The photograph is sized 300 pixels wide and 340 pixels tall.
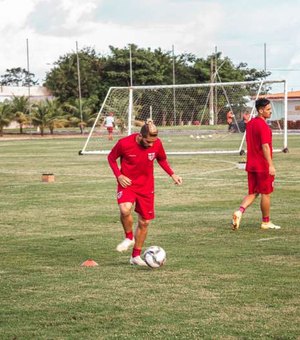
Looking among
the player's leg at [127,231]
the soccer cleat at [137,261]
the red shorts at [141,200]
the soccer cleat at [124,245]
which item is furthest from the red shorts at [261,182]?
the soccer cleat at [137,261]

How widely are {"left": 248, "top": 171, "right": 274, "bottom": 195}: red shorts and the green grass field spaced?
55cm

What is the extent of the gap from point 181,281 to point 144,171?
6.04ft

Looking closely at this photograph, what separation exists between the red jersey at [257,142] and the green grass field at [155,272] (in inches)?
36.1

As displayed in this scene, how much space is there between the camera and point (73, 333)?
6.98 meters

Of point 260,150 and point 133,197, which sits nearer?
point 133,197

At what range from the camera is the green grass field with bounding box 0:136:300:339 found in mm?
7219

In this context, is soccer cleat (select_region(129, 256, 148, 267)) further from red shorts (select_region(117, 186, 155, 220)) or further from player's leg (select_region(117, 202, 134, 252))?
player's leg (select_region(117, 202, 134, 252))

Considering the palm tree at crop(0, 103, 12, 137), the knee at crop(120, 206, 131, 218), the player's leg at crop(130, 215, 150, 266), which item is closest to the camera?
the player's leg at crop(130, 215, 150, 266)

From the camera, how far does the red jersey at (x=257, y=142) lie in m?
13.4

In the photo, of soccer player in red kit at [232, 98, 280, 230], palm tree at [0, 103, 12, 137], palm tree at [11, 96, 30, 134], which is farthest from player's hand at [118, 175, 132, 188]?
palm tree at [11, 96, 30, 134]

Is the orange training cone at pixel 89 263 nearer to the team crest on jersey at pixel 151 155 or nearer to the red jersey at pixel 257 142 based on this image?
the team crest on jersey at pixel 151 155

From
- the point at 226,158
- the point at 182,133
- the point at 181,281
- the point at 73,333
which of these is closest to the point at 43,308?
the point at 73,333

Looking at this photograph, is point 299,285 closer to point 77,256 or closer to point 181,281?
point 181,281

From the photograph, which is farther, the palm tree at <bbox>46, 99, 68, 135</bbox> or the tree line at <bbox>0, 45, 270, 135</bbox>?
the tree line at <bbox>0, 45, 270, 135</bbox>
